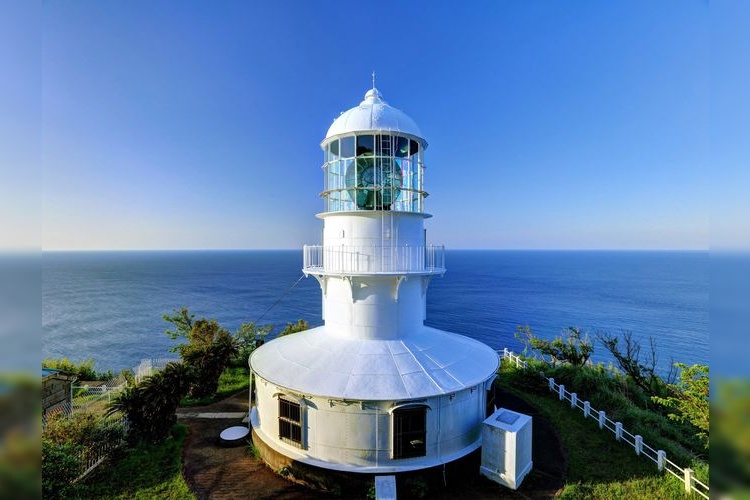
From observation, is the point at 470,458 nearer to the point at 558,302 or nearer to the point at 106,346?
the point at 106,346

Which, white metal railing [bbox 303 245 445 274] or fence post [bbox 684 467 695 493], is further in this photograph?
white metal railing [bbox 303 245 445 274]

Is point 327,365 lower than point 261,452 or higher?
higher

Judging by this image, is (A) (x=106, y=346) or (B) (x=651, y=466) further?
(A) (x=106, y=346)

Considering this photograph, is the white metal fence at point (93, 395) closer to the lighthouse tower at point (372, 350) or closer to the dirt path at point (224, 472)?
the dirt path at point (224, 472)

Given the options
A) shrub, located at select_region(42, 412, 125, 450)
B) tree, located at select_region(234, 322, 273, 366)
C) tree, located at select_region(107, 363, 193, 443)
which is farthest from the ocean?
shrub, located at select_region(42, 412, 125, 450)

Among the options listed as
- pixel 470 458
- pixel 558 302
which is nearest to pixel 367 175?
pixel 470 458

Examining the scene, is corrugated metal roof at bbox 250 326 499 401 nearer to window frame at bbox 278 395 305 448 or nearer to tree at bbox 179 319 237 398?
window frame at bbox 278 395 305 448

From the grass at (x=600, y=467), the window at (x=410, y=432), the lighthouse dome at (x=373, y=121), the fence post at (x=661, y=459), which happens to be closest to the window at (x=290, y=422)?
the window at (x=410, y=432)
